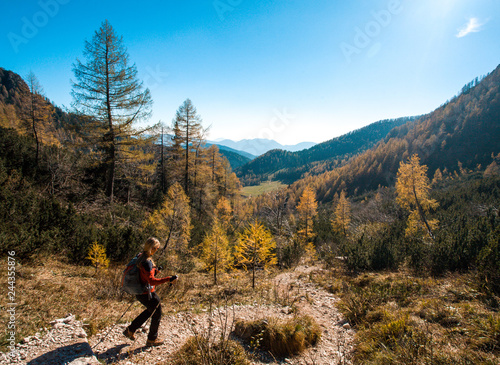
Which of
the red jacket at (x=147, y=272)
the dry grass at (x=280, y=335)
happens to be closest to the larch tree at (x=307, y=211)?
the dry grass at (x=280, y=335)

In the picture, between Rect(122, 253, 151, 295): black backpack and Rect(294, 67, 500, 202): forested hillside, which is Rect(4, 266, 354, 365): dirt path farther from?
Rect(294, 67, 500, 202): forested hillside

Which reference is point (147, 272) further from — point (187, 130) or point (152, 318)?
point (187, 130)

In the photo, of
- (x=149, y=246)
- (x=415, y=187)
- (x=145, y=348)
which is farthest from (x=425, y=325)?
(x=415, y=187)

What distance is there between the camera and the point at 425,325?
446cm

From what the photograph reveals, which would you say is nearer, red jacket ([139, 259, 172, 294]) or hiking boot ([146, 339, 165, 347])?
red jacket ([139, 259, 172, 294])

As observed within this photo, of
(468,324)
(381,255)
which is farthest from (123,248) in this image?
(381,255)

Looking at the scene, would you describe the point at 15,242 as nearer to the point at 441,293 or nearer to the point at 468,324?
the point at 468,324

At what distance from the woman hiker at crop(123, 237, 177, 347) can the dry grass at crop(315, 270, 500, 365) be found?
3.87 meters

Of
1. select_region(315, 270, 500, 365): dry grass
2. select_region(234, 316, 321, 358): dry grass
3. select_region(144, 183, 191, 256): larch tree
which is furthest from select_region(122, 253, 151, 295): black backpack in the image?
select_region(144, 183, 191, 256): larch tree

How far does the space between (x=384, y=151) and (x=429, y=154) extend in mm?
25545

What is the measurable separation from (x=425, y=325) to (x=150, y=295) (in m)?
5.83

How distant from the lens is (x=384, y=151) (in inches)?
4749

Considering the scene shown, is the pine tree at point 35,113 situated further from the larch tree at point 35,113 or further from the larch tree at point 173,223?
the larch tree at point 173,223

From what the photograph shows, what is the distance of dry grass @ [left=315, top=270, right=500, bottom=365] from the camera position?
3277 mm
